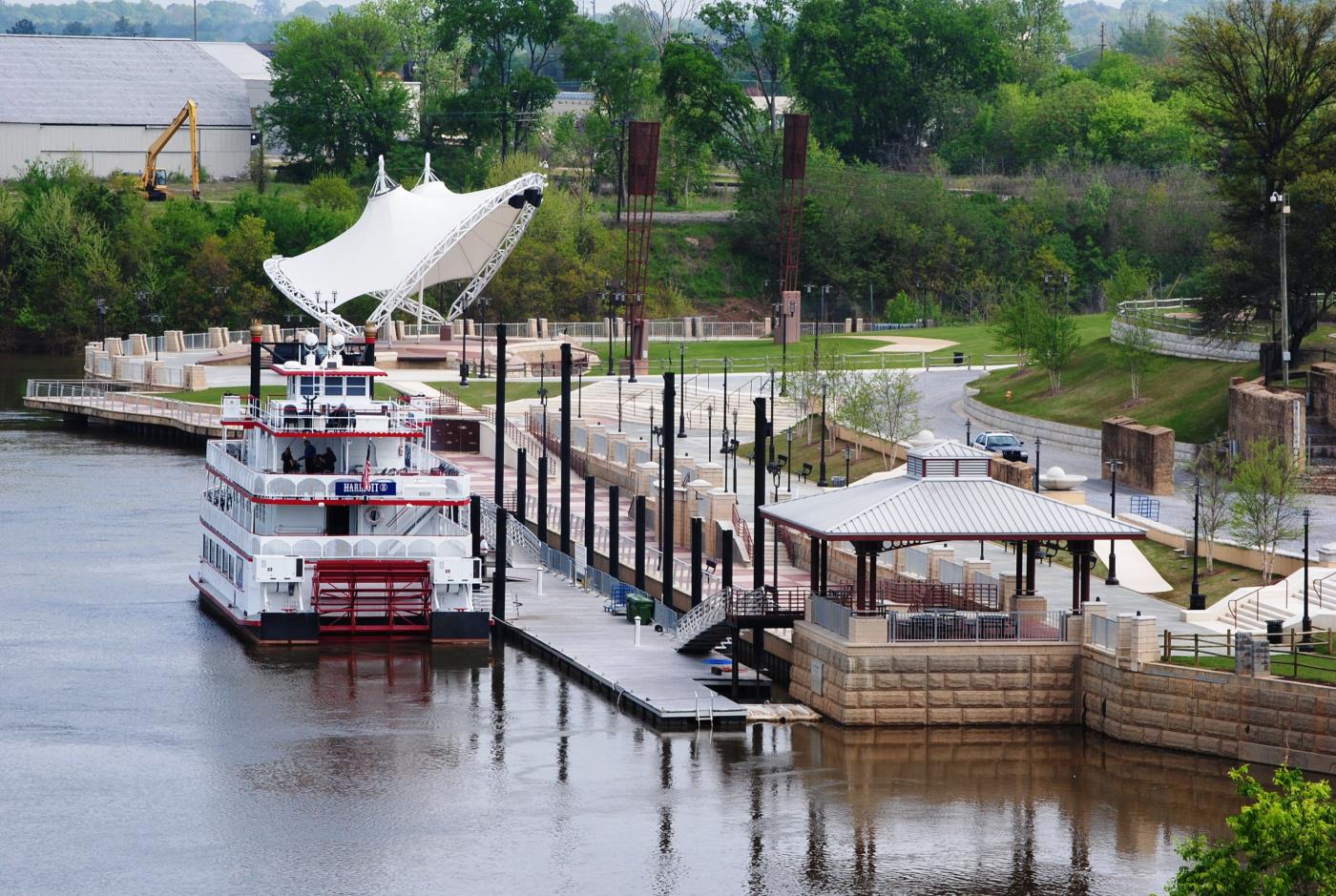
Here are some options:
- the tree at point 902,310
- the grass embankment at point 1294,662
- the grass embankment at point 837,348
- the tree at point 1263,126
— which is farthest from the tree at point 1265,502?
the tree at point 902,310

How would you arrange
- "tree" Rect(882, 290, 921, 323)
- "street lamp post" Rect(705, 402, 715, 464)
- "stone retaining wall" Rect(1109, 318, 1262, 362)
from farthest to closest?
1. "tree" Rect(882, 290, 921, 323)
2. "street lamp post" Rect(705, 402, 715, 464)
3. "stone retaining wall" Rect(1109, 318, 1262, 362)

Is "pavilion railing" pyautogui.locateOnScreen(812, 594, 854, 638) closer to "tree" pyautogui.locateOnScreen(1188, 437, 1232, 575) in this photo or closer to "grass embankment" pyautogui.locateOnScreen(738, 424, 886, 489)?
"tree" pyautogui.locateOnScreen(1188, 437, 1232, 575)

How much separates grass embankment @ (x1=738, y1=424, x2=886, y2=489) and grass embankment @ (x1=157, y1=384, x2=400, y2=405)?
2929 cm

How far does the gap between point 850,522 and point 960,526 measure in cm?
274

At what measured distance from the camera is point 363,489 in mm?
75062

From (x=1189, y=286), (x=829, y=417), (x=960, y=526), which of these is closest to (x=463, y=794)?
(x=960, y=526)

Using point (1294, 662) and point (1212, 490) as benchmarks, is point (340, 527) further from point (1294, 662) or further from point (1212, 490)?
point (1294, 662)

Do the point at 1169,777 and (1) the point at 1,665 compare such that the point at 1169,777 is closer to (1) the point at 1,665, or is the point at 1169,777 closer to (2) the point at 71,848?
(2) the point at 71,848

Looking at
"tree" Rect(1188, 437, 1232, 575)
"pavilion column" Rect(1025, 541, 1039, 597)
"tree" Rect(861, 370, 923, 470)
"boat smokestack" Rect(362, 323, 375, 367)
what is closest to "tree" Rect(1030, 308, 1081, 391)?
"tree" Rect(861, 370, 923, 470)

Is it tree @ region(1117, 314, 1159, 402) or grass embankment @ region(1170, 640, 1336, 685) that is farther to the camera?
tree @ region(1117, 314, 1159, 402)

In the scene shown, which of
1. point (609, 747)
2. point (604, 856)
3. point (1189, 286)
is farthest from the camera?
point (1189, 286)

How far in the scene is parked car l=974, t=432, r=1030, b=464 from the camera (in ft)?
313

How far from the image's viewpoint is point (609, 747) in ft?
204

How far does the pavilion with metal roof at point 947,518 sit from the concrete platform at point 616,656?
14.7 feet
